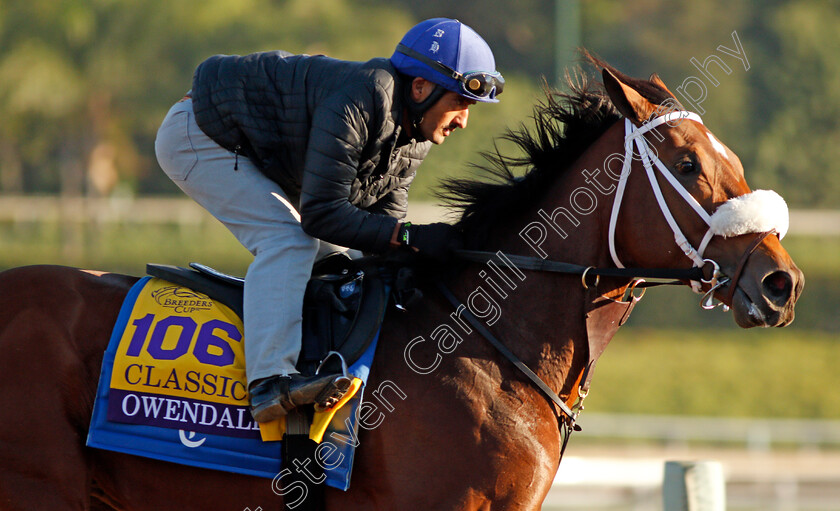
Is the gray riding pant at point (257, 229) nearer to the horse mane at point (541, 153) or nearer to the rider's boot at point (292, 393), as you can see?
the rider's boot at point (292, 393)

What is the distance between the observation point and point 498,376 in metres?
3.73

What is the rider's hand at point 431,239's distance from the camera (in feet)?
12.6

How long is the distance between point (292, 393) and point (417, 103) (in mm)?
1336

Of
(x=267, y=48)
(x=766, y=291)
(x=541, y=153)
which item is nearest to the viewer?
(x=766, y=291)

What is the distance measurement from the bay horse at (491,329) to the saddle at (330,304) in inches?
4.7

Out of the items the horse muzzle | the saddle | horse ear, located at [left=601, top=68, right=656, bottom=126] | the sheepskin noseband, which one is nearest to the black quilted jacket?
the saddle

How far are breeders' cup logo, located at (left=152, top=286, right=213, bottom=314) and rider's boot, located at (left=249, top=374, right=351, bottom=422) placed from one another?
19.1 inches

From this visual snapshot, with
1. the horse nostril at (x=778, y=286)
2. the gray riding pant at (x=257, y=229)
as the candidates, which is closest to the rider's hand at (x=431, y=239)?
the gray riding pant at (x=257, y=229)

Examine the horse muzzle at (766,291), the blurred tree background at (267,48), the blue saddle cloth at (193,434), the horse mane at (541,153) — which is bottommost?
the blue saddle cloth at (193,434)

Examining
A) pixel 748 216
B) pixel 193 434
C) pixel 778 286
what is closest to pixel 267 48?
pixel 193 434

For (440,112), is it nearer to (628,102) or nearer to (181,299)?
(628,102)

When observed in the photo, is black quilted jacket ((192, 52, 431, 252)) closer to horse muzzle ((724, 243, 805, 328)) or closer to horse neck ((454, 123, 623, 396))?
horse neck ((454, 123, 623, 396))

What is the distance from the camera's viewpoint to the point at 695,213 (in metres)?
3.64

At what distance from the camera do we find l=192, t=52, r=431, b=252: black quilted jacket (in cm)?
371
